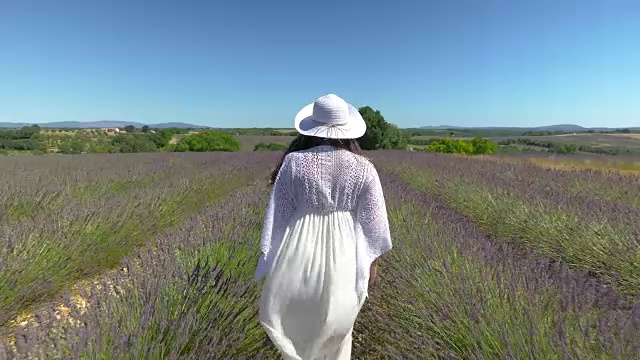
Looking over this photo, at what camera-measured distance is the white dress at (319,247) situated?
1.52m

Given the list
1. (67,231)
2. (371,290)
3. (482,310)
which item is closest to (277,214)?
(482,310)

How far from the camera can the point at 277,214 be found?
5.25 ft

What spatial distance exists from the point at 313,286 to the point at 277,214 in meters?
0.34

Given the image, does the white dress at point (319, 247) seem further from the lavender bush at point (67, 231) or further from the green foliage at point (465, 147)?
the green foliage at point (465, 147)

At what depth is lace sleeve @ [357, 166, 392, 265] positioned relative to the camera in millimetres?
1548

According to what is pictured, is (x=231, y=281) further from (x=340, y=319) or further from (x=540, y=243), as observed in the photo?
(x=540, y=243)

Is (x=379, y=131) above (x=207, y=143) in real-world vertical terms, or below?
above

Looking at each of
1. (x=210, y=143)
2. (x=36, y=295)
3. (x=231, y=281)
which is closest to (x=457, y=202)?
(x=231, y=281)

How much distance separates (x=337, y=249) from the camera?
5.01 feet

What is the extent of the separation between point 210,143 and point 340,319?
44.5 metres

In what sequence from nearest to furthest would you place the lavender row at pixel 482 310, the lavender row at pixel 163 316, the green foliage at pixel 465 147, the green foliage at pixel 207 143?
the lavender row at pixel 163 316 < the lavender row at pixel 482 310 < the green foliage at pixel 465 147 < the green foliage at pixel 207 143

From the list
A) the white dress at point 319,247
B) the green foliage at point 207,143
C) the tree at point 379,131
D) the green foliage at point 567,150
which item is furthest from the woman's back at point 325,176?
the green foliage at point 207,143

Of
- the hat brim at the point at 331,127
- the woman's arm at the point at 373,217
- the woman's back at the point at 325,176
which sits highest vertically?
the hat brim at the point at 331,127

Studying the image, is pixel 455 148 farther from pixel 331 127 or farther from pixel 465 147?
pixel 331 127
